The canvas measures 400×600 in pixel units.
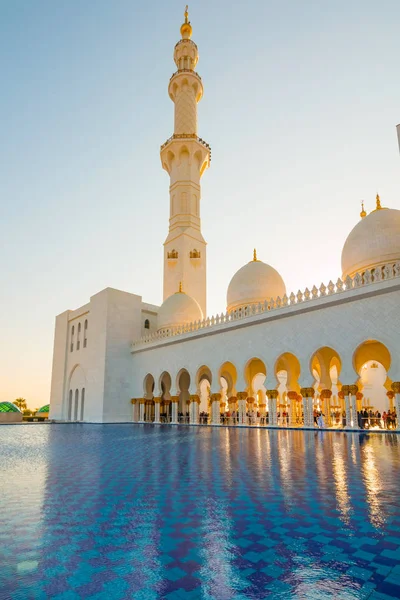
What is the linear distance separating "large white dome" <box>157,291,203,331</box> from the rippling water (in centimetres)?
1756

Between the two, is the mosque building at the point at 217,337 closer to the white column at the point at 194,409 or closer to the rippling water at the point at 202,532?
the white column at the point at 194,409

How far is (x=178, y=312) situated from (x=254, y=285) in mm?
5385

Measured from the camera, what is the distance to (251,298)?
19844 millimetres

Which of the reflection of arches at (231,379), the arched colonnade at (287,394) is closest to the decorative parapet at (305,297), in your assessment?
the arched colonnade at (287,394)

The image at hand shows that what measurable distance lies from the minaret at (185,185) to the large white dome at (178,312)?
1993 mm

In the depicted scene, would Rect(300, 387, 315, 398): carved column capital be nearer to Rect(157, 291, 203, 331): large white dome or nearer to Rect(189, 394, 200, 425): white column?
Rect(189, 394, 200, 425): white column

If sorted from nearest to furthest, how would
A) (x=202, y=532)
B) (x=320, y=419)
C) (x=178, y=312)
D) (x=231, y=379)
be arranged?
(x=202, y=532)
(x=320, y=419)
(x=231, y=379)
(x=178, y=312)

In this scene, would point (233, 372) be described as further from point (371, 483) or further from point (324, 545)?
point (324, 545)

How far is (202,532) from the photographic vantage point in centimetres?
296

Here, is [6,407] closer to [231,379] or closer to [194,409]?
[194,409]

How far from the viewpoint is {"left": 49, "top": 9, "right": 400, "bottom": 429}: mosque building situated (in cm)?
1346

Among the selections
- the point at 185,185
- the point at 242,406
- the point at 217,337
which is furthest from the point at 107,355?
the point at 185,185

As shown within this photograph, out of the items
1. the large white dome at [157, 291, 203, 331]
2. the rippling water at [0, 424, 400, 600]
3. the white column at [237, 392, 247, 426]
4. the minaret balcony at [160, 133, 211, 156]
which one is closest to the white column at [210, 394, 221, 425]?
the white column at [237, 392, 247, 426]

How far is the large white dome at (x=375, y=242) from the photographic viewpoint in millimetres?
14773
